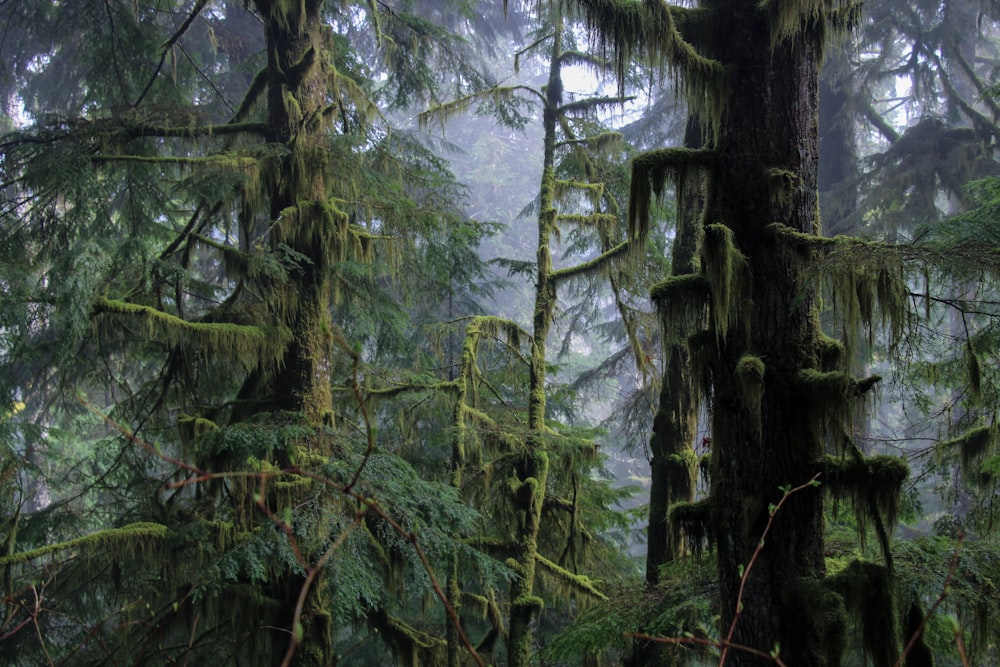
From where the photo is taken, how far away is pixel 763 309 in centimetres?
390

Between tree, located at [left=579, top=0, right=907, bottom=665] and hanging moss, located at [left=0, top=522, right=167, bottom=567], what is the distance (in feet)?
13.0

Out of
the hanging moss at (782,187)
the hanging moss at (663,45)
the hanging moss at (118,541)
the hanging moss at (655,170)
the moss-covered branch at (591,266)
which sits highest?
the moss-covered branch at (591,266)

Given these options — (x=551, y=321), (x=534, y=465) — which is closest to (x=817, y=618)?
(x=534, y=465)

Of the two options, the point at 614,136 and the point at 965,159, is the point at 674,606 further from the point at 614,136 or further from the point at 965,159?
the point at 965,159

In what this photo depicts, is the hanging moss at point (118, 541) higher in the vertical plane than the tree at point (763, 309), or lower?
lower

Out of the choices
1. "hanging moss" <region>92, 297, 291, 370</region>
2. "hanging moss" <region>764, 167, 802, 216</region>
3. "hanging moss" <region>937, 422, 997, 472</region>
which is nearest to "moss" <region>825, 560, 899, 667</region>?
"hanging moss" <region>764, 167, 802, 216</region>

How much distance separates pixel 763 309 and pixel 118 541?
15.6 ft

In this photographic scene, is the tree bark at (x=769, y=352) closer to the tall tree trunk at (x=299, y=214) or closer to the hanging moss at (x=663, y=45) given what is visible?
the hanging moss at (x=663, y=45)

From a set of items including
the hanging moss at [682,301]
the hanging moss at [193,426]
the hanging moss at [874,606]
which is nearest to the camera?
the hanging moss at [874,606]

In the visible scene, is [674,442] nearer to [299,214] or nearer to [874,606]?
[874,606]

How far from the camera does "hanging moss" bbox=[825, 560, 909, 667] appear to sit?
12.1ft

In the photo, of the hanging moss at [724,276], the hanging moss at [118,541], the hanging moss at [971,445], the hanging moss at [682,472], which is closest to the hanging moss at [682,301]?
the hanging moss at [724,276]

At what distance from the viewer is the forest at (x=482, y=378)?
374 centimetres

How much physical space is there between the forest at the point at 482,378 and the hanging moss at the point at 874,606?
0.06 feet
